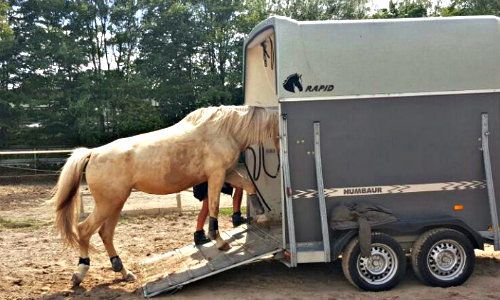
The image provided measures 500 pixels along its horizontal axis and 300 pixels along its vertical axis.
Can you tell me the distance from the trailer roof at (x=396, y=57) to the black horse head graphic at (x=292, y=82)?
0.01 m

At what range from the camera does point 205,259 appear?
21.3 ft

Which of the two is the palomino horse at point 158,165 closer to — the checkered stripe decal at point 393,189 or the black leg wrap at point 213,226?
the black leg wrap at point 213,226

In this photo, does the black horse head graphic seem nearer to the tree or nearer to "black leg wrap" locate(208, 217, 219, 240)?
"black leg wrap" locate(208, 217, 219, 240)

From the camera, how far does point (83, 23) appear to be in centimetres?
2319

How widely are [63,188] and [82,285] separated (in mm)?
1186

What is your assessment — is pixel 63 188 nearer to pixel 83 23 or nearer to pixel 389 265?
pixel 389 265

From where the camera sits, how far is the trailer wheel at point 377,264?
573cm

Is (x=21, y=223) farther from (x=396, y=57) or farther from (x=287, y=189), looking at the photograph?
(x=396, y=57)

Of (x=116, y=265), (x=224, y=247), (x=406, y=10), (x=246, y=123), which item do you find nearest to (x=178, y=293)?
(x=224, y=247)

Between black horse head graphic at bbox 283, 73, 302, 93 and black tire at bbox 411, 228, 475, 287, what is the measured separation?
2148mm

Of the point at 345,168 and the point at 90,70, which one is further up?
the point at 90,70

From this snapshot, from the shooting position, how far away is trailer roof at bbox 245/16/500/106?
577 cm

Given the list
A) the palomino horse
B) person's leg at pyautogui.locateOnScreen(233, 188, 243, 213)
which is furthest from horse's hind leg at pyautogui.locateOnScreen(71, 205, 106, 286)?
person's leg at pyautogui.locateOnScreen(233, 188, 243, 213)

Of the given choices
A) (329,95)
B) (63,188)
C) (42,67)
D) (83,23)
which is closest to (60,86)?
(42,67)
